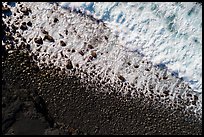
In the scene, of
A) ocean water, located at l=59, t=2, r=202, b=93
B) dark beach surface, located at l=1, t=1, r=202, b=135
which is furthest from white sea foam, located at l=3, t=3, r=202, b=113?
dark beach surface, located at l=1, t=1, r=202, b=135

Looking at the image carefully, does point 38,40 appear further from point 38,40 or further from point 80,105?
point 80,105

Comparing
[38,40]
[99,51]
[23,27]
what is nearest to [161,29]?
[99,51]

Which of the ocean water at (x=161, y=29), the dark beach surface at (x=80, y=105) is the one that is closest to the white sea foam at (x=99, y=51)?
the ocean water at (x=161, y=29)

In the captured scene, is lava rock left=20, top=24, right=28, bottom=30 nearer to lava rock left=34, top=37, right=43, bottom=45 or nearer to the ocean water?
lava rock left=34, top=37, right=43, bottom=45

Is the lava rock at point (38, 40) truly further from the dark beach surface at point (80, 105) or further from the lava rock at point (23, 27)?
the lava rock at point (23, 27)

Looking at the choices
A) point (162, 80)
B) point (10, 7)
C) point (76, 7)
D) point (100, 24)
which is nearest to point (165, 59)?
point (162, 80)
